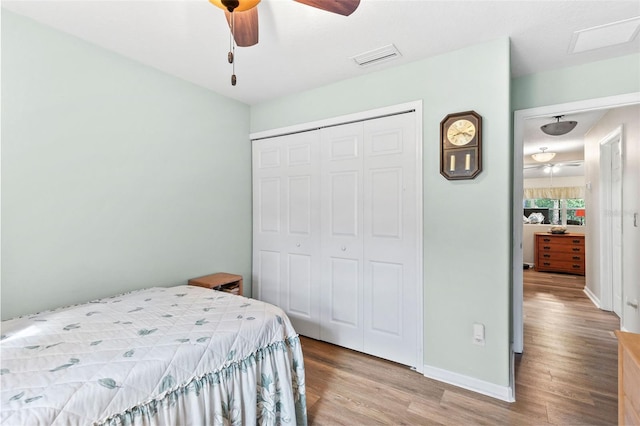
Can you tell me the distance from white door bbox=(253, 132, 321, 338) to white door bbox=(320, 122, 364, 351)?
0.11 metres

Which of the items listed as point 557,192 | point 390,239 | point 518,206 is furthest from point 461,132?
point 557,192

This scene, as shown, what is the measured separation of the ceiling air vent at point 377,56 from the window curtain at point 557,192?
6.81m

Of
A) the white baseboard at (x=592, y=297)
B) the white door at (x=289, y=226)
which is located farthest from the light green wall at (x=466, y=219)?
the white baseboard at (x=592, y=297)

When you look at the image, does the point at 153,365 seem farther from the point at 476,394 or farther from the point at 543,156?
the point at 543,156

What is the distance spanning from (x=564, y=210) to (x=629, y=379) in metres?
7.36

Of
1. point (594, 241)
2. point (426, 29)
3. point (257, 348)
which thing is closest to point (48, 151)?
point (257, 348)

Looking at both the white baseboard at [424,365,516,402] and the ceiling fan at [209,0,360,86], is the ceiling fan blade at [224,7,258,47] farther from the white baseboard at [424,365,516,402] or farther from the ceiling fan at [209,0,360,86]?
the white baseboard at [424,365,516,402]

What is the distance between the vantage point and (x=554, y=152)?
578 centimetres

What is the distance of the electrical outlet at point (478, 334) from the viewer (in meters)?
2.16

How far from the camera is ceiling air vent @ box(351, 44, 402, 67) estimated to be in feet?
7.27

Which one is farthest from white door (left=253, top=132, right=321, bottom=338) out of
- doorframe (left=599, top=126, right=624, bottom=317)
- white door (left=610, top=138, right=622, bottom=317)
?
doorframe (left=599, top=126, right=624, bottom=317)

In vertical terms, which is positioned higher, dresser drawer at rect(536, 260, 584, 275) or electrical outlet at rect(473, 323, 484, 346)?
electrical outlet at rect(473, 323, 484, 346)

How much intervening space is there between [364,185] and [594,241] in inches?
147

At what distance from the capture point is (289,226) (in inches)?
124
